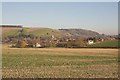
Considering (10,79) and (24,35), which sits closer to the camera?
(10,79)

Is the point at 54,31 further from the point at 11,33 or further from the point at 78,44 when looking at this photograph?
the point at 78,44

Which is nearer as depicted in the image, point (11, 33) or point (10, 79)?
point (10, 79)

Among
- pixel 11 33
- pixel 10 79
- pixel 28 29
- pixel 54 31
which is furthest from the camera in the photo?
pixel 54 31

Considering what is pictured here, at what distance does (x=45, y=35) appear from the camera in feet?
607

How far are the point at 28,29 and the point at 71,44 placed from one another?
72.1 meters

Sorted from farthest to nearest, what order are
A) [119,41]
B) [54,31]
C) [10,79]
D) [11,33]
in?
[54,31], [11,33], [119,41], [10,79]

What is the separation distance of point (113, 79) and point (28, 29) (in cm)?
16659

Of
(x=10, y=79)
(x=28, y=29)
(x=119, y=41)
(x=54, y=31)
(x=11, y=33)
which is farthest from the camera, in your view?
(x=54, y=31)

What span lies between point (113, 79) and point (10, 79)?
5.58 meters

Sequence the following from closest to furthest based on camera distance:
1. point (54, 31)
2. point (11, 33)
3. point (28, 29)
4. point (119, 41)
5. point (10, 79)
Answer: point (10, 79)
point (119, 41)
point (11, 33)
point (28, 29)
point (54, 31)

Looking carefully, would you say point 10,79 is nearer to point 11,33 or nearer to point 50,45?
point 50,45

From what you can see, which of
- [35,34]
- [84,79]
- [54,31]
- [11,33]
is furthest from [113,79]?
[54,31]

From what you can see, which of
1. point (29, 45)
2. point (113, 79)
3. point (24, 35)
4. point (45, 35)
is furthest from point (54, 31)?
point (113, 79)

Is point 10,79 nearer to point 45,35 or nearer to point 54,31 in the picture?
point 45,35
